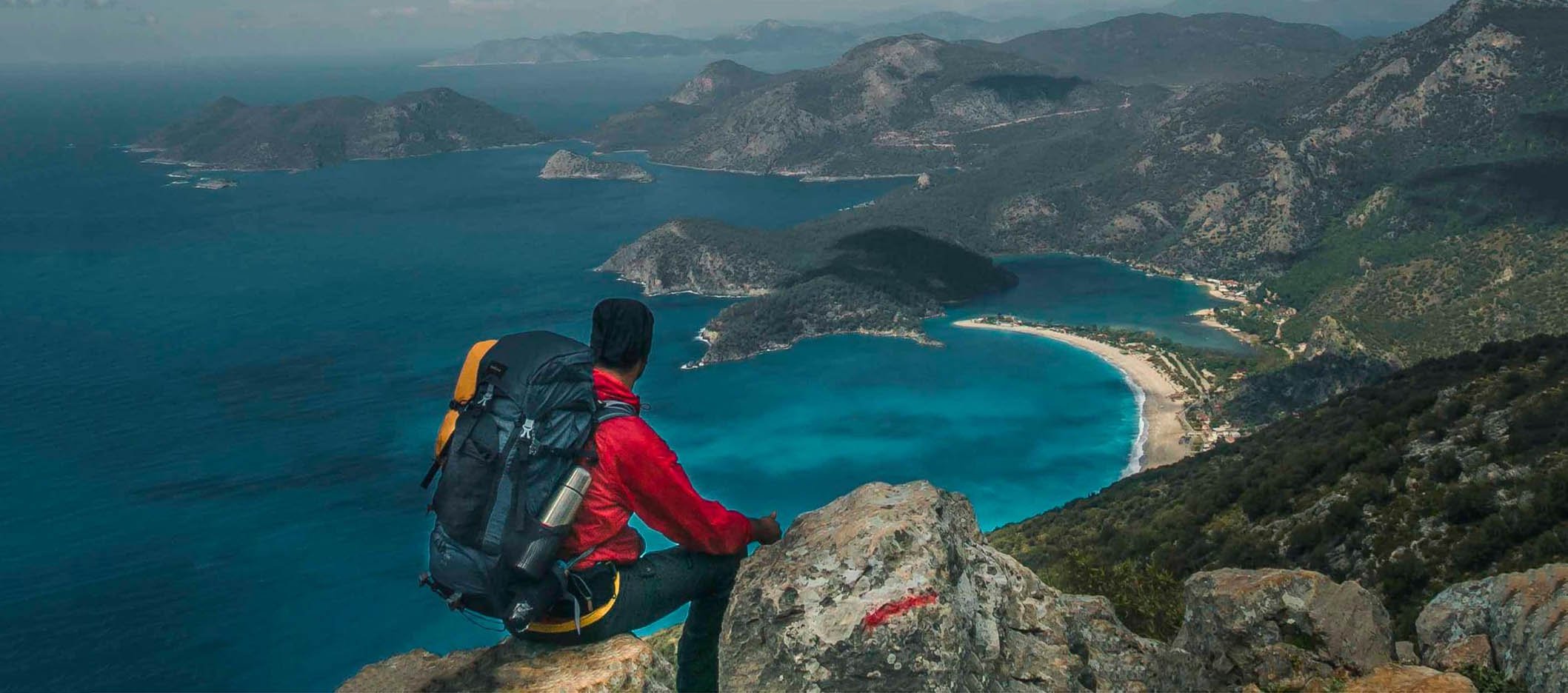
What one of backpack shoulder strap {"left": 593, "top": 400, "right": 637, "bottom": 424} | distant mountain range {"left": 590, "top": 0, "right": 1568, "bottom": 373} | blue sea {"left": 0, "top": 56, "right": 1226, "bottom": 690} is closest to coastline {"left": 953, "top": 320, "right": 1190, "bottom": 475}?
blue sea {"left": 0, "top": 56, "right": 1226, "bottom": 690}

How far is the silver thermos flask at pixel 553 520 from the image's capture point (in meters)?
8.30

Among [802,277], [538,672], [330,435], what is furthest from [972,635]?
[802,277]

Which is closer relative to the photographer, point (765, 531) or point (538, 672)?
point (538, 672)

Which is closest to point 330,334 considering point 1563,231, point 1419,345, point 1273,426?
point 1273,426

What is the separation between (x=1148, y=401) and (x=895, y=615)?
108279mm

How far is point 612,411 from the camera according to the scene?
8750 millimetres

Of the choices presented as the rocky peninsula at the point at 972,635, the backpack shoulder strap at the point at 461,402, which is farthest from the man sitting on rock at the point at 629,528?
the backpack shoulder strap at the point at 461,402

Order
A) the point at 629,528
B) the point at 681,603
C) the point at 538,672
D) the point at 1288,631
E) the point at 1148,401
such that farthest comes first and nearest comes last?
the point at 1148,401
the point at 1288,631
the point at 681,603
the point at 538,672
the point at 629,528

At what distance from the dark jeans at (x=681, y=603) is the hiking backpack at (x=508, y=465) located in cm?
78

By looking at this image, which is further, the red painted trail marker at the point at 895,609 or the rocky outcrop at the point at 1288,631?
the rocky outcrop at the point at 1288,631

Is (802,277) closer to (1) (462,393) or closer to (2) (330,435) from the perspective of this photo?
(2) (330,435)

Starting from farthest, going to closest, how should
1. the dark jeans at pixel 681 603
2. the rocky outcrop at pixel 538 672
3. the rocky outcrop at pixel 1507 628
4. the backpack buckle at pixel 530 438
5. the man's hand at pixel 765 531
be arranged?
the rocky outcrop at pixel 1507 628 → the man's hand at pixel 765 531 → the dark jeans at pixel 681 603 → the rocky outcrop at pixel 538 672 → the backpack buckle at pixel 530 438

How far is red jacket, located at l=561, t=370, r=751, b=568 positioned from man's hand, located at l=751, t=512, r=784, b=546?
496 mm

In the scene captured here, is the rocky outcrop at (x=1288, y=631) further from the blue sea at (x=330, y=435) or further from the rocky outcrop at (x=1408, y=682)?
the blue sea at (x=330, y=435)
